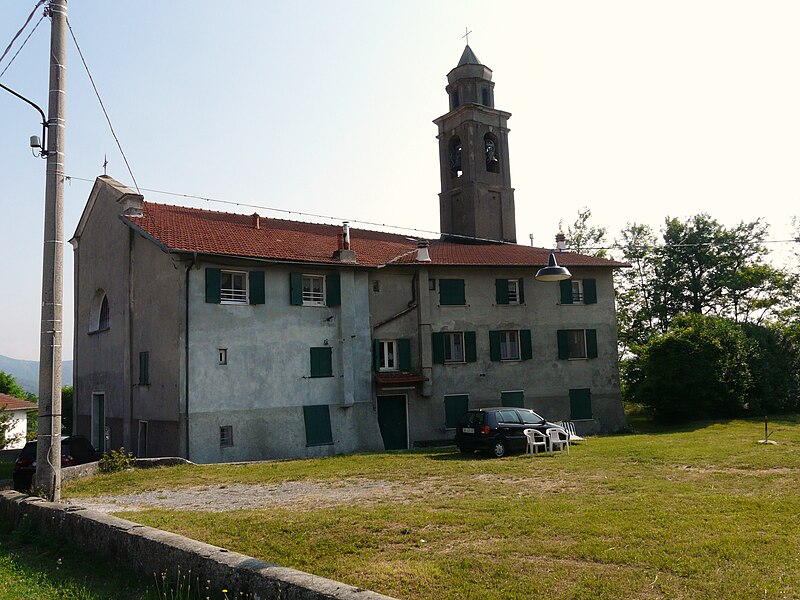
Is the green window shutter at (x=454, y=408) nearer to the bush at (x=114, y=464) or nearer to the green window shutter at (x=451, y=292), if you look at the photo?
the green window shutter at (x=451, y=292)

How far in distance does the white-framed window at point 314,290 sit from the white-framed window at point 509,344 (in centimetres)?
808

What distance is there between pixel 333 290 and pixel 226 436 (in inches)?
255

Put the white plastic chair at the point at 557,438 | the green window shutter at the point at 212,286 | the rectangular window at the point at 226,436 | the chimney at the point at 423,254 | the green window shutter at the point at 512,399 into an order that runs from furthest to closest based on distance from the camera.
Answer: the green window shutter at the point at 512,399 < the chimney at the point at 423,254 < the green window shutter at the point at 212,286 < the rectangular window at the point at 226,436 < the white plastic chair at the point at 557,438

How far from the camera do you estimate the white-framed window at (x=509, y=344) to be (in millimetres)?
28109

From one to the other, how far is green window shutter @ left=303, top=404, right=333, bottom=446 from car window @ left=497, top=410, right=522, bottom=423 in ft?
22.5

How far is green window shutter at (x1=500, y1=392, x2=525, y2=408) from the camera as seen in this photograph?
90.0 ft

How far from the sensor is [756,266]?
44.4 m

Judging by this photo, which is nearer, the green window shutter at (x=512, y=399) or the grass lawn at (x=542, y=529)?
the grass lawn at (x=542, y=529)

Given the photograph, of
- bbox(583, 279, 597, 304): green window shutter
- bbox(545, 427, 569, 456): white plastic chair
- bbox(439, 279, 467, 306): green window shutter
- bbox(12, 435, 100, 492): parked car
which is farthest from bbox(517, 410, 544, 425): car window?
bbox(12, 435, 100, 492): parked car

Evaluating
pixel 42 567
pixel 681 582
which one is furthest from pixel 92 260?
pixel 681 582

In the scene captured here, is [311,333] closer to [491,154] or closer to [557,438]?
[557,438]

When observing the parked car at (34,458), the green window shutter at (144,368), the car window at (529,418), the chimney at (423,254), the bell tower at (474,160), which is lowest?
the parked car at (34,458)

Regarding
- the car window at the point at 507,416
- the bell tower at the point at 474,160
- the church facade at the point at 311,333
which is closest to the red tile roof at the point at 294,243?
the church facade at the point at 311,333

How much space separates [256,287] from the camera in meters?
22.6
